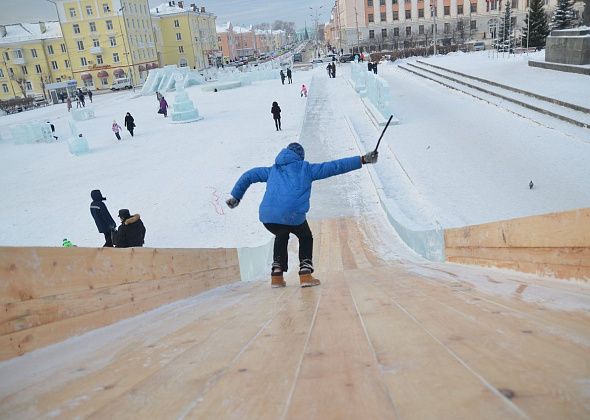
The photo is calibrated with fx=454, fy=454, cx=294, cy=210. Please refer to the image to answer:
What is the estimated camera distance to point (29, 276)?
256 cm

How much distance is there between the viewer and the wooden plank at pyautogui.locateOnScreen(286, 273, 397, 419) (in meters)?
1.37

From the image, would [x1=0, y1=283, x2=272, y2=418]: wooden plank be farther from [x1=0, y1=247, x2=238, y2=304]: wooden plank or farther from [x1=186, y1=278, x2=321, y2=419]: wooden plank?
[x1=0, y1=247, x2=238, y2=304]: wooden plank

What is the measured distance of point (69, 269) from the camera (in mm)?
2850

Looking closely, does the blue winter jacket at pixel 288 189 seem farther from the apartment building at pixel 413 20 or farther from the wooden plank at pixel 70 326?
the apartment building at pixel 413 20

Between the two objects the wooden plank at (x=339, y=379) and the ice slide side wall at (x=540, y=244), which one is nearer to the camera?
the wooden plank at (x=339, y=379)

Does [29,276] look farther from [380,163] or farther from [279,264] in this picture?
[380,163]

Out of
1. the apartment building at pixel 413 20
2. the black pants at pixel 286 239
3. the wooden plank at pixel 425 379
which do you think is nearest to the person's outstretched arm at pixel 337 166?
the black pants at pixel 286 239

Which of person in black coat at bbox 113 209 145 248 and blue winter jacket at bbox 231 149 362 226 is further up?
blue winter jacket at bbox 231 149 362 226

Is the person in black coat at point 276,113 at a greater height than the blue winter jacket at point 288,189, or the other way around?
the blue winter jacket at point 288,189

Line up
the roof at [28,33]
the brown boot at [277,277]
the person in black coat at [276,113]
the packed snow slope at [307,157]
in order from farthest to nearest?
the roof at [28,33]
the person in black coat at [276,113]
the packed snow slope at [307,157]
the brown boot at [277,277]

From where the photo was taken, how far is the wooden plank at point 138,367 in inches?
64.3

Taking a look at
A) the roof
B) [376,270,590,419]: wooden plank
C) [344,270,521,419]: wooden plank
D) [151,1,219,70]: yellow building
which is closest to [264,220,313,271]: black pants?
[376,270,590,419]: wooden plank

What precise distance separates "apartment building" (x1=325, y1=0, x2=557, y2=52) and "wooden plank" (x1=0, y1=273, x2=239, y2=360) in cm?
7587

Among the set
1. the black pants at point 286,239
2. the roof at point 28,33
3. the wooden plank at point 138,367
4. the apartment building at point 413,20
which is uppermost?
the roof at point 28,33
